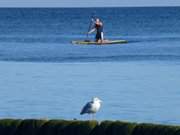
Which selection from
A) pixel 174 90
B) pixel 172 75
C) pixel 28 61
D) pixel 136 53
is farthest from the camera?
pixel 136 53

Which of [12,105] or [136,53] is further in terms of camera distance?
[136,53]

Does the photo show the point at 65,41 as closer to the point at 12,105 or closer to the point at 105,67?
the point at 105,67

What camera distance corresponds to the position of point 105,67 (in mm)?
40406

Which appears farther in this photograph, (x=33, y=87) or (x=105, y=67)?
(x=105, y=67)

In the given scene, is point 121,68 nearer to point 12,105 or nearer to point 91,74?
point 91,74

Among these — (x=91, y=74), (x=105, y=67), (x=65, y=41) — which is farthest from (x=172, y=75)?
(x=65, y=41)

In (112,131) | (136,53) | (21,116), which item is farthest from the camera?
(136,53)

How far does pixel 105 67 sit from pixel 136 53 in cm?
946

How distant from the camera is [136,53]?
4972 cm

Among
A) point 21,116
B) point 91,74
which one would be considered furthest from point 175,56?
point 21,116

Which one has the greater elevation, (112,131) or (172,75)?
(112,131)

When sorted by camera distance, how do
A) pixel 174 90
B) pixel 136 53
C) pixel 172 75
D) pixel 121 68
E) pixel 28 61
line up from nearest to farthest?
pixel 174 90, pixel 172 75, pixel 121 68, pixel 28 61, pixel 136 53

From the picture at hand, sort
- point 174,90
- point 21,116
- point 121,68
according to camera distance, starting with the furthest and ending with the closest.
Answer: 1. point 121,68
2. point 174,90
3. point 21,116

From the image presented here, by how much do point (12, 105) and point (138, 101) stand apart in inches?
128
